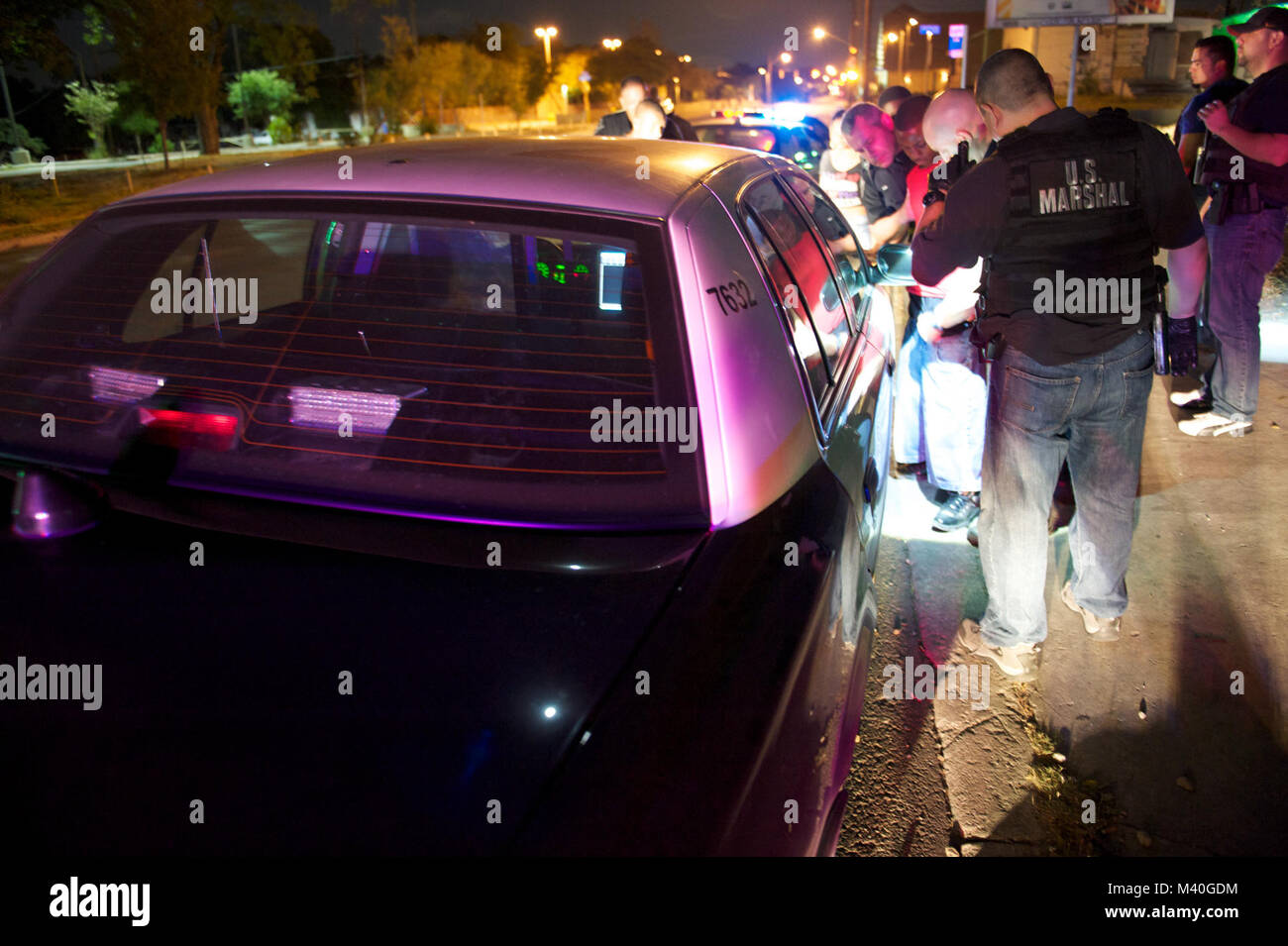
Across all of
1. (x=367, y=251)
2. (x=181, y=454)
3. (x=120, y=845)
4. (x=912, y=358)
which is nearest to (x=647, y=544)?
(x=120, y=845)

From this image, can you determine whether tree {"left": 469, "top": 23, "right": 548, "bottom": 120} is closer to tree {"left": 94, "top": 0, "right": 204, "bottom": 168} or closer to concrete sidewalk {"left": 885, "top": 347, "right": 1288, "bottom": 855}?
tree {"left": 94, "top": 0, "right": 204, "bottom": 168}

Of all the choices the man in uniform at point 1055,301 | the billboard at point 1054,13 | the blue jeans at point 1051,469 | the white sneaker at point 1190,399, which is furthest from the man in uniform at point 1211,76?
the billboard at point 1054,13

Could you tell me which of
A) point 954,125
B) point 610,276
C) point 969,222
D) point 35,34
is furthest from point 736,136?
point 35,34

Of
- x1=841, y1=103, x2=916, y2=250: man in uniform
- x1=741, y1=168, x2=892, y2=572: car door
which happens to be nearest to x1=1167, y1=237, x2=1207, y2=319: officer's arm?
x1=741, y1=168, x2=892, y2=572: car door

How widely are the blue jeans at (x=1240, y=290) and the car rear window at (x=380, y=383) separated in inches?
157

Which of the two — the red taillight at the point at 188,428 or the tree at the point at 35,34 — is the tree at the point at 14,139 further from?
the red taillight at the point at 188,428

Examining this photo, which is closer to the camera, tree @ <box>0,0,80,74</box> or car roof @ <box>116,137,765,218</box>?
car roof @ <box>116,137,765,218</box>

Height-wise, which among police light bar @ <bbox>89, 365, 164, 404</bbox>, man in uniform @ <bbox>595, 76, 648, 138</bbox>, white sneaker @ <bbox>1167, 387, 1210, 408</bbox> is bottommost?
white sneaker @ <bbox>1167, 387, 1210, 408</bbox>

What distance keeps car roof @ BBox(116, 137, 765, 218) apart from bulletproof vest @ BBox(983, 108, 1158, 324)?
3.04ft

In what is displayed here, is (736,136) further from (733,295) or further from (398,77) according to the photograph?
(398,77)

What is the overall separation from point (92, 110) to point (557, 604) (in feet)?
159

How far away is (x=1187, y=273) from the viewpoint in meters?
2.82

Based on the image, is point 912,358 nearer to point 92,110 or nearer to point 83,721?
point 83,721

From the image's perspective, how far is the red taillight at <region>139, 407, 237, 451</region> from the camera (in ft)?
6.26
